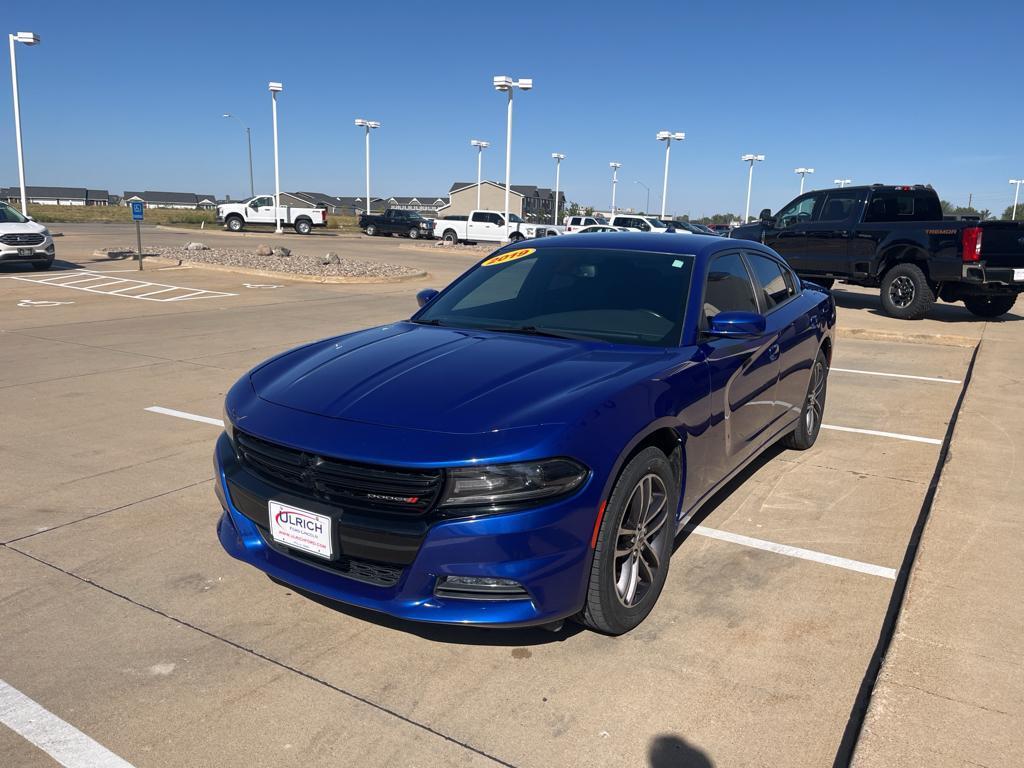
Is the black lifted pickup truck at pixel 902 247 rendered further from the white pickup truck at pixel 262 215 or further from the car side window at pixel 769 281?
the white pickup truck at pixel 262 215

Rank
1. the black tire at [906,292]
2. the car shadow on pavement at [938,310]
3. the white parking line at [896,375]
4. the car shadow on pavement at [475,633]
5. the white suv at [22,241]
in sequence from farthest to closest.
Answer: the white suv at [22,241]
the car shadow on pavement at [938,310]
the black tire at [906,292]
the white parking line at [896,375]
the car shadow on pavement at [475,633]

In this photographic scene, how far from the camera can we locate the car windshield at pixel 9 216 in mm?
18312

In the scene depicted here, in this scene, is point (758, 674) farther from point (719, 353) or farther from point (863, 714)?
point (719, 353)

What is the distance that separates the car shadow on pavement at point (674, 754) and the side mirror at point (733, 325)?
6.36ft

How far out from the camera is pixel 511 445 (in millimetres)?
2738

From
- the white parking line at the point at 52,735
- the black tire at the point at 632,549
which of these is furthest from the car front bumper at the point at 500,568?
the white parking line at the point at 52,735

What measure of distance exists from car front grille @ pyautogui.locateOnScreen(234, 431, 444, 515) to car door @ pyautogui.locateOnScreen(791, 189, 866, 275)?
42.9 feet

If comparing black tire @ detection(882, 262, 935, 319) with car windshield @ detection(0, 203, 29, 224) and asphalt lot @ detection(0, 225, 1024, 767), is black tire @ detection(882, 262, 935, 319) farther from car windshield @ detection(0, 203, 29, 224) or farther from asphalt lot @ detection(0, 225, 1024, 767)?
car windshield @ detection(0, 203, 29, 224)

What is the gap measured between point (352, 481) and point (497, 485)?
523 millimetres

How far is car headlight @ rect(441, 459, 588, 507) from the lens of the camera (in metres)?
2.72

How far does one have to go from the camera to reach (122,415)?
6480mm

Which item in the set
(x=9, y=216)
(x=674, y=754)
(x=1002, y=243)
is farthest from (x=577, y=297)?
(x=9, y=216)

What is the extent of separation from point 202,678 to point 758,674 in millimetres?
2059

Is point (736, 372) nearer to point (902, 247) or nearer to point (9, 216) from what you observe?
point (902, 247)
